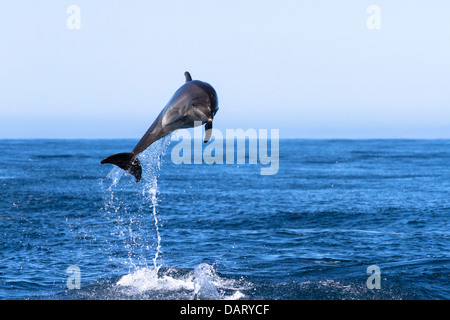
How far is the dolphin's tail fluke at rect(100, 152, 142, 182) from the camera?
42.7ft

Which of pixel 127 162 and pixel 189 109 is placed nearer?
pixel 189 109

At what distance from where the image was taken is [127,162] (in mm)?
13250

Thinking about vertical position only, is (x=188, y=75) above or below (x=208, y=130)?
above

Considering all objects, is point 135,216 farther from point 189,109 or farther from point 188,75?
point 189,109

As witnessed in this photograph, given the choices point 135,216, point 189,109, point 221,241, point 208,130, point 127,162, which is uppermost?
point 189,109

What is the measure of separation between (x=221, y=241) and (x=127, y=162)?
10.9 meters

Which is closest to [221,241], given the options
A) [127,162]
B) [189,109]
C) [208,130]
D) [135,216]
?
[135,216]

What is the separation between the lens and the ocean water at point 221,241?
55.9 ft

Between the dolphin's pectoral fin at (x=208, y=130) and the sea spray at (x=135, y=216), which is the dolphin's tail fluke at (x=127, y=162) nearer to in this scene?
the sea spray at (x=135, y=216)

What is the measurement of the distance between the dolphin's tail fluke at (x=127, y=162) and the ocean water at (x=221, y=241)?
80cm

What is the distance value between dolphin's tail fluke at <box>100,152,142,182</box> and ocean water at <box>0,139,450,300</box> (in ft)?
2.62

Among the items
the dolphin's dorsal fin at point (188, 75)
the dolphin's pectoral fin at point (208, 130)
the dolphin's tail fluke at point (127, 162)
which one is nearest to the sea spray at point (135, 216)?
the dolphin's tail fluke at point (127, 162)
